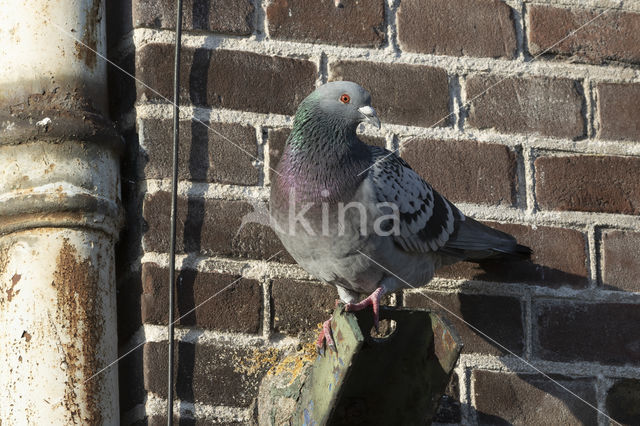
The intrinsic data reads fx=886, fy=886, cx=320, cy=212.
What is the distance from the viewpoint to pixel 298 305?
173 centimetres

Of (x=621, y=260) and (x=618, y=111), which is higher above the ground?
(x=618, y=111)

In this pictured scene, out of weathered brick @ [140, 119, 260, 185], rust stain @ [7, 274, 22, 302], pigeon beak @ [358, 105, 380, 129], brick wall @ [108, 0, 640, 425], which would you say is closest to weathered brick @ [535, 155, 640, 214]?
brick wall @ [108, 0, 640, 425]

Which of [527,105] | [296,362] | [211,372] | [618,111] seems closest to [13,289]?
[211,372]

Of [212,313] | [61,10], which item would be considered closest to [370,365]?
[212,313]

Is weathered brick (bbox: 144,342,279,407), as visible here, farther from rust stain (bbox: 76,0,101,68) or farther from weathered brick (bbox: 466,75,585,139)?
weathered brick (bbox: 466,75,585,139)

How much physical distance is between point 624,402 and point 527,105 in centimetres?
65

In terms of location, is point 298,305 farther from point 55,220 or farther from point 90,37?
point 90,37

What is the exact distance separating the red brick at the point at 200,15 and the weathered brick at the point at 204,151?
0.20 meters

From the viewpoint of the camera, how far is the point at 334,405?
1227mm

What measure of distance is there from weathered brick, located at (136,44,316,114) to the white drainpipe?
0.10 metres

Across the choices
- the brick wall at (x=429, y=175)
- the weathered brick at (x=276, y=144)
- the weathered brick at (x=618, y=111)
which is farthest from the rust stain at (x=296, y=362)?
the weathered brick at (x=618, y=111)

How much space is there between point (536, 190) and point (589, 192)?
12cm

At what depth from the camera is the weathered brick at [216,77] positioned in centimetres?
178

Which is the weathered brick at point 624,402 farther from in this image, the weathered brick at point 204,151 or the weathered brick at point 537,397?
the weathered brick at point 204,151
